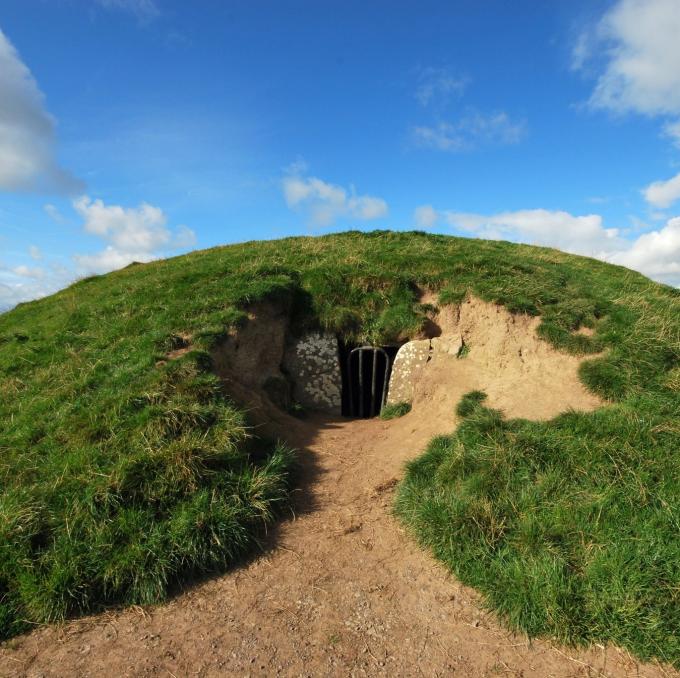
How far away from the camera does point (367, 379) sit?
13211mm

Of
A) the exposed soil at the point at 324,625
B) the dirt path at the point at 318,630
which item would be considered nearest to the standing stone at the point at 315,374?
the exposed soil at the point at 324,625

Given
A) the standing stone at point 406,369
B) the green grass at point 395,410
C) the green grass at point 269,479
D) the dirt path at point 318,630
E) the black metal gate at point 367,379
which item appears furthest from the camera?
the black metal gate at point 367,379

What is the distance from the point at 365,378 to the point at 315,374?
1.65 m

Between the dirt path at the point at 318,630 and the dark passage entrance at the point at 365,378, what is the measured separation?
5.53 meters

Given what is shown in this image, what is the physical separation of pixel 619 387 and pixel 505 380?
2.17 m

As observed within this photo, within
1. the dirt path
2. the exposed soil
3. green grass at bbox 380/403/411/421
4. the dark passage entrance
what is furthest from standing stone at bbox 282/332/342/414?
the dirt path

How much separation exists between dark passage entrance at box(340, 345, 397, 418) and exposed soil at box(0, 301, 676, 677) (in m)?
4.18

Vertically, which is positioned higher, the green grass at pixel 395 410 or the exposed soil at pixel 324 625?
the green grass at pixel 395 410

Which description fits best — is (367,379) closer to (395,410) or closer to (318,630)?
(395,410)

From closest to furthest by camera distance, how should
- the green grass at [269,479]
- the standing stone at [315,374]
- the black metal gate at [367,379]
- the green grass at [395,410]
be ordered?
the green grass at [269,479] < the green grass at [395,410] < the standing stone at [315,374] < the black metal gate at [367,379]

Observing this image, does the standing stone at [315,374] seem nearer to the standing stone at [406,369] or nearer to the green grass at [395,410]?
the green grass at [395,410]

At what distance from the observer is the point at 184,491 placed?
6.99 m

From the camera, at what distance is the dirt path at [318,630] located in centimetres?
498

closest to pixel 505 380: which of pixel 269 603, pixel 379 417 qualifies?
pixel 379 417
